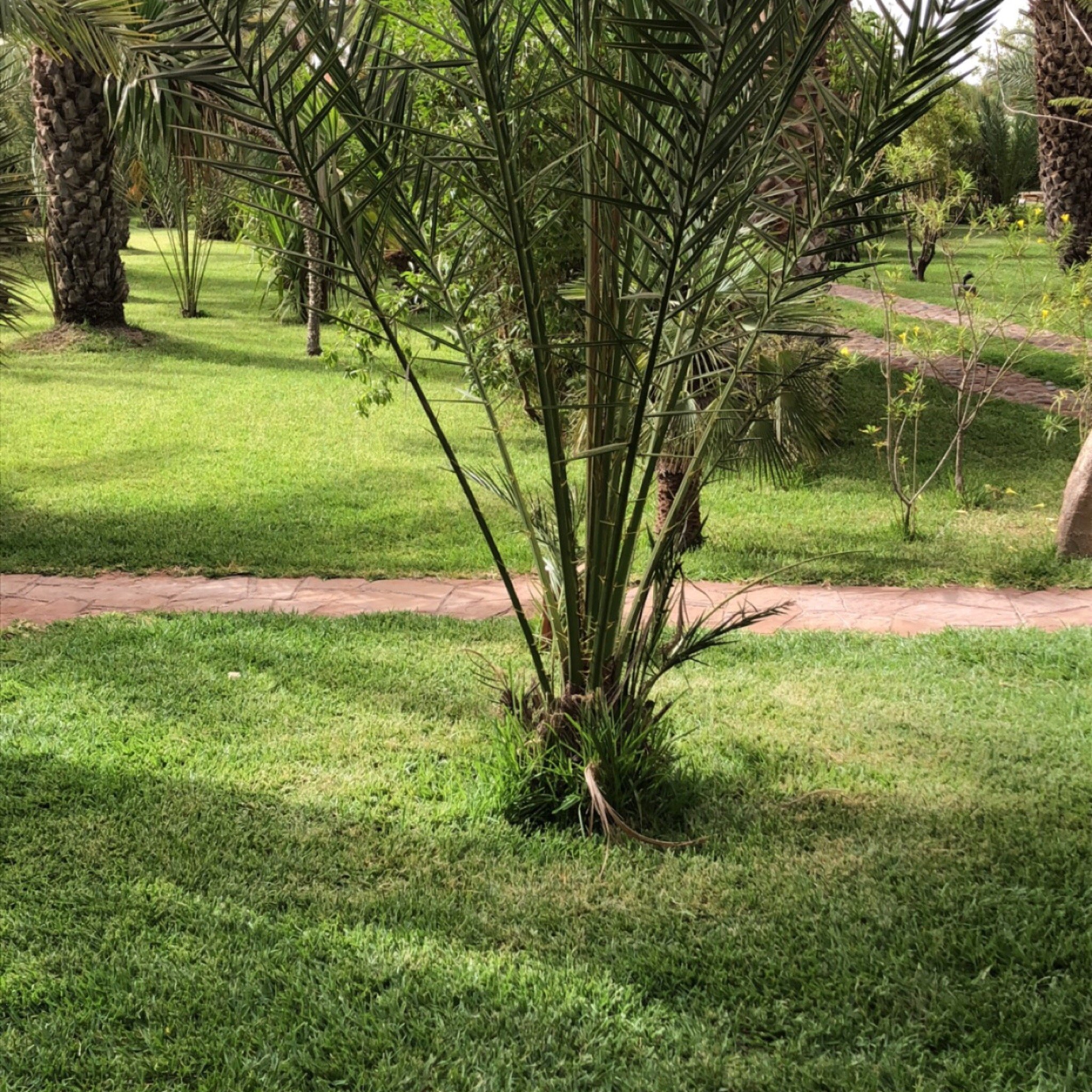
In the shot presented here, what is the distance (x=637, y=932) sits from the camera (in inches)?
124

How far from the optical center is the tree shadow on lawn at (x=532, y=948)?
2.65m

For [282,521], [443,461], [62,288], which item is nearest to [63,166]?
[62,288]

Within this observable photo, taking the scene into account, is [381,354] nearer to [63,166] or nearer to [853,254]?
[63,166]

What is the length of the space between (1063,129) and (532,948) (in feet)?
54.4

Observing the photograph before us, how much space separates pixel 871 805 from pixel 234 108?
9.48ft

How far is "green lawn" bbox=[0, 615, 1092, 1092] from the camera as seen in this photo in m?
2.67

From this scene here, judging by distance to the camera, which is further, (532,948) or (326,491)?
(326,491)

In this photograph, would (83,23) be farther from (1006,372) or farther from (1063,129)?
(1063,129)

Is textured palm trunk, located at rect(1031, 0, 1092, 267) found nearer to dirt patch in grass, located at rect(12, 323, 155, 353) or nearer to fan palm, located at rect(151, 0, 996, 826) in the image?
dirt patch in grass, located at rect(12, 323, 155, 353)

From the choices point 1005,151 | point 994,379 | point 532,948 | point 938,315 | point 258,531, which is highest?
point 1005,151

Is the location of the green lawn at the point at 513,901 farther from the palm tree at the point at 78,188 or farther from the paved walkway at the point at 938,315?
the palm tree at the point at 78,188

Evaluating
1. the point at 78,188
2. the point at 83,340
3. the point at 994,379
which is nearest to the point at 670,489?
the point at 994,379

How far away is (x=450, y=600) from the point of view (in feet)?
22.7

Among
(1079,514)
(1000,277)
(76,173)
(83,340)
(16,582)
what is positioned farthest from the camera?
(1000,277)
